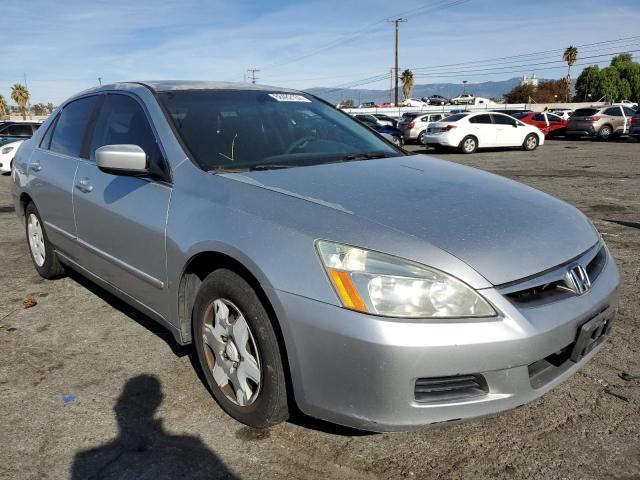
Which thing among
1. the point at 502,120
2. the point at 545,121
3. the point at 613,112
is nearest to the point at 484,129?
the point at 502,120

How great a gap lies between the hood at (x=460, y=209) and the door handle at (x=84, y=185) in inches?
51.9

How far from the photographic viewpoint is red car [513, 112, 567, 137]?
2503 centimetres

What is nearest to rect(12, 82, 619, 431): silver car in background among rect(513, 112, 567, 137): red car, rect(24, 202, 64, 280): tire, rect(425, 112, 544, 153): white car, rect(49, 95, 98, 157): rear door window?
rect(49, 95, 98, 157): rear door window

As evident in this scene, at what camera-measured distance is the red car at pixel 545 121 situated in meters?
25.0

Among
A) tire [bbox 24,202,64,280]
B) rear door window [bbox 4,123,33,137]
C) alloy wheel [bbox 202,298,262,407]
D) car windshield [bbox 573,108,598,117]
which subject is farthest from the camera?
car windshield [bbox 573,108,598,117]

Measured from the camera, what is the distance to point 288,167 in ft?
9.59

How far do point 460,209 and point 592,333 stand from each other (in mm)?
742

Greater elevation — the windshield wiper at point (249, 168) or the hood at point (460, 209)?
the windshield wiper at point (249, 168)

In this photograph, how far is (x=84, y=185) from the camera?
357 cm

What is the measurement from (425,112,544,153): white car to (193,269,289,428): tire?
57.2 feet

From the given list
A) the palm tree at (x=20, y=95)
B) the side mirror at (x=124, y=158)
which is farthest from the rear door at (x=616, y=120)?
the palm tree at (x=20, y=95)

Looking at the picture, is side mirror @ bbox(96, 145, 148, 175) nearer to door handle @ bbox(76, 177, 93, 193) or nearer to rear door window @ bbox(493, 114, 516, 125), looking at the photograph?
door handle @ bbox(76, 177, 93, 193)

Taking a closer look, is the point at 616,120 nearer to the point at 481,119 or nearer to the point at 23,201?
the point at 481,119

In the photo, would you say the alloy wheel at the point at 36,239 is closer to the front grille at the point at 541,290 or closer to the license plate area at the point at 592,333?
the front grille at the point at 541,290
